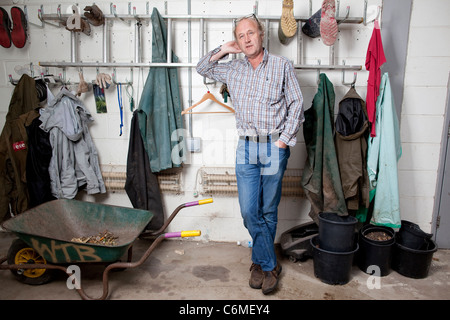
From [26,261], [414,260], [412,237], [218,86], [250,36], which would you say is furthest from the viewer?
[218,86]

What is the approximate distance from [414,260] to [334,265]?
60 centimetres

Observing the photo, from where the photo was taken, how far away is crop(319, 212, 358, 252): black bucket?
2.00 metres

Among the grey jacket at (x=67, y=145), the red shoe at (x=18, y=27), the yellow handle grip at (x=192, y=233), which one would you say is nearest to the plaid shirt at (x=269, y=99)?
the yellow handle grip at (x=192, y=233)

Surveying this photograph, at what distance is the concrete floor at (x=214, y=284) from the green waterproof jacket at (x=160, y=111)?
81 cm

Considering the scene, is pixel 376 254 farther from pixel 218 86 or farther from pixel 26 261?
pixel 26 261

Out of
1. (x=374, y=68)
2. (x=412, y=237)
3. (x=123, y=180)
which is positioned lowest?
(x=412, y=237)

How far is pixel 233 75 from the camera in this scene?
2.02 meters

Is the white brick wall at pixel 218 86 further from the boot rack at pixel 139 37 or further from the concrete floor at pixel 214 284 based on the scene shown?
the concrete floor at pixel 214 284

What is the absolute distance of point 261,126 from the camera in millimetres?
1931

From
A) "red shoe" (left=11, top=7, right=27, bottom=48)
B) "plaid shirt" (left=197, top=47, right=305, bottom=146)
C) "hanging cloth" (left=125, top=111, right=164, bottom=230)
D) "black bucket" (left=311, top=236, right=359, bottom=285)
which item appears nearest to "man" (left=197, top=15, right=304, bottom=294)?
"plaid shirt" (left=197, top=47, right=305, bottom=146)

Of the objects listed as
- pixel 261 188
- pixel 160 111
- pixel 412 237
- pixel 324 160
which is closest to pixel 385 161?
pixel 324 160

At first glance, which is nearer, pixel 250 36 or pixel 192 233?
pixel 192 233
